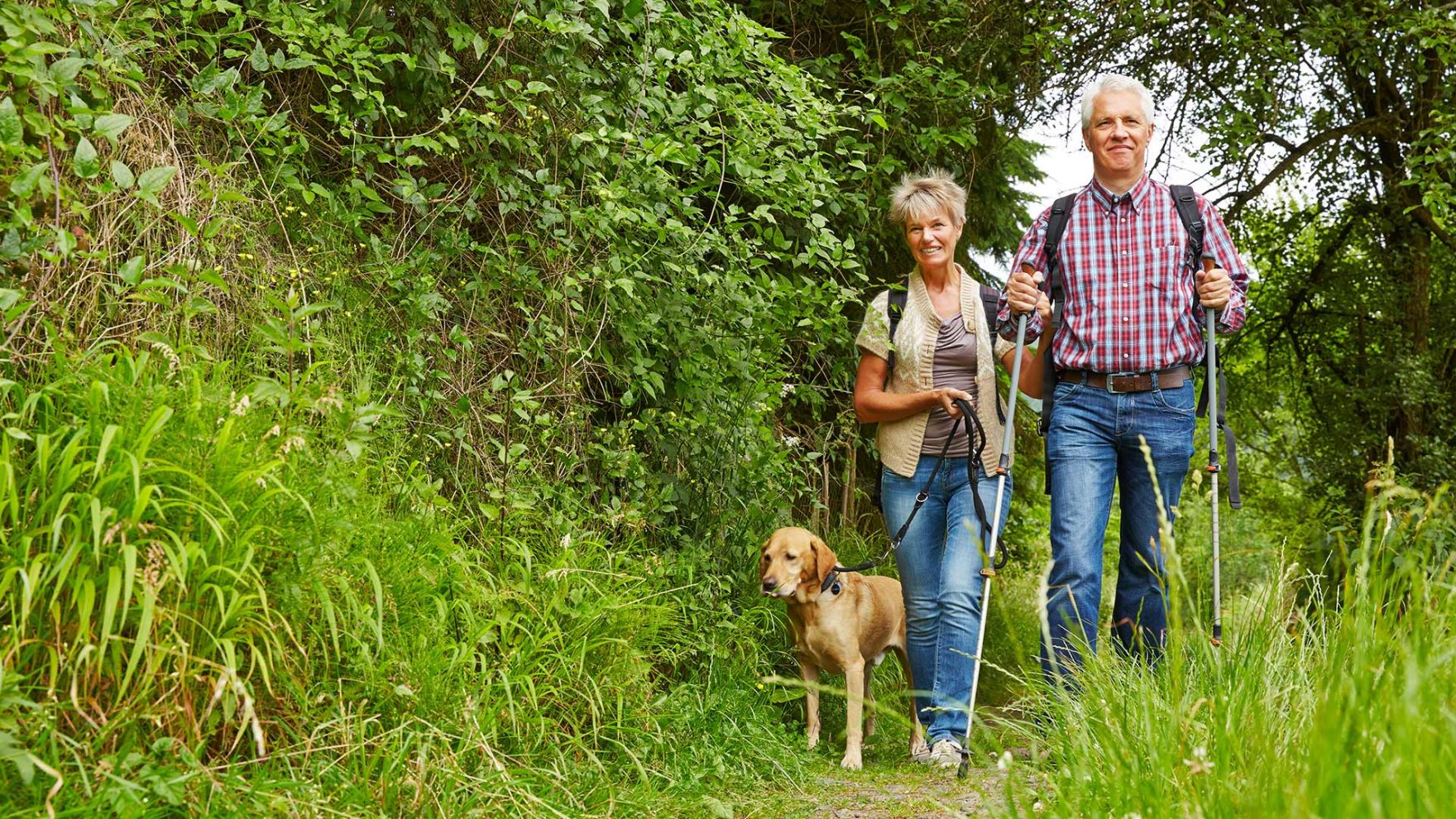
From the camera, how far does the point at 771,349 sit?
233 inches

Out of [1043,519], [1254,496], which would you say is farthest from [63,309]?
[1254,496]

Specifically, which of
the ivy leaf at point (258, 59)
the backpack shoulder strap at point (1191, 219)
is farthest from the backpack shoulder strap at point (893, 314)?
the ivy leaf at point (258, 59)

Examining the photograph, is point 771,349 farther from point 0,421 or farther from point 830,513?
point 0,421

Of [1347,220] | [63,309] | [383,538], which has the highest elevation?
[1347,220]

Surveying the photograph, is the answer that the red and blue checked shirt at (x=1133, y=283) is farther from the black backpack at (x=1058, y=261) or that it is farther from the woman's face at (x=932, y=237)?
the woman's face at (x=932, y=237)

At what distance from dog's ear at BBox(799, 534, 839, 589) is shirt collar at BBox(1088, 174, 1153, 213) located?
1.84 meters

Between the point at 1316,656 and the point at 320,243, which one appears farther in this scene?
the point at 320,243

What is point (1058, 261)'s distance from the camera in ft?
16.0

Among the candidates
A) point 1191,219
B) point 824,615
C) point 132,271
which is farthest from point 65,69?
point 1191,219

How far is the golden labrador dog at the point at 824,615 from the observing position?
539 centimetres

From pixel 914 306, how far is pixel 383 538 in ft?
8.97

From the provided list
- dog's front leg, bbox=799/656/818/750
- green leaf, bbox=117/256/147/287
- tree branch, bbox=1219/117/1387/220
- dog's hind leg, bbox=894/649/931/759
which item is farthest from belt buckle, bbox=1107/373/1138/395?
tree branch, bbox=1219/117/1387/220

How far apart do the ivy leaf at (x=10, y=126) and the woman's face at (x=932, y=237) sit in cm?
348

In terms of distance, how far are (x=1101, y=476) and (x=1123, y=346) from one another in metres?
0.49
